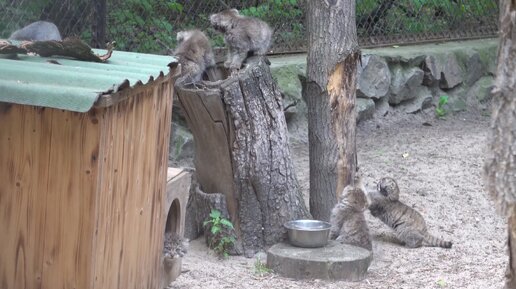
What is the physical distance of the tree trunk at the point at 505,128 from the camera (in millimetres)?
2699

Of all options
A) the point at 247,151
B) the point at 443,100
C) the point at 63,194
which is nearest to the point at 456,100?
the point at 443,100

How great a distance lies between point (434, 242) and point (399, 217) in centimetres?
36

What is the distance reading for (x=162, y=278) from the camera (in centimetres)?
587

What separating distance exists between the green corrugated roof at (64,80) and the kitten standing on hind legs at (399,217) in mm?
3199

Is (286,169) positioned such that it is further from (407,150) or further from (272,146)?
(407,150)

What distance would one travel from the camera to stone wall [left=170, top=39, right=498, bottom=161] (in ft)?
32.7

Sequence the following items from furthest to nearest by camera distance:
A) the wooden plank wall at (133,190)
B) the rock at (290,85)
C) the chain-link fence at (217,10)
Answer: the rock at (290,85) → the chain-link fence at (217,10) → the wooden plank wall at (133,190)

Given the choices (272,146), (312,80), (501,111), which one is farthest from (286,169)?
(501,111)

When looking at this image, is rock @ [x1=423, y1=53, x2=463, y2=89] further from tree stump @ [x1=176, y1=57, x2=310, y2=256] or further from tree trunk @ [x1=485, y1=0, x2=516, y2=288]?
tree trunk @ [x1=485, y1=0, x2=516, y2=288]

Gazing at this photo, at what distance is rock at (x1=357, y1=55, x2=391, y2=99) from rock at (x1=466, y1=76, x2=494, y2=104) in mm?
1647

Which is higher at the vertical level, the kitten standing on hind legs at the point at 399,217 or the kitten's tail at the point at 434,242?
the kitten standing on hind legs at the point at 399,217

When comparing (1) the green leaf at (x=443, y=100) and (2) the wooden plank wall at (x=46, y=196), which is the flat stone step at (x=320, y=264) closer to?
(2) the wooden plank wall at (x=46, y=196)

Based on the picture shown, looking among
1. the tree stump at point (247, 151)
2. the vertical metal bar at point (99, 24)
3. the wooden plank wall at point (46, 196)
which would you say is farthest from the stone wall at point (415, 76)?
the wooden plank wall at point (46, 196)

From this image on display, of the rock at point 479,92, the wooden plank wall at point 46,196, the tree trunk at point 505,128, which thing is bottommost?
the wooden plank wall at point 46,196
